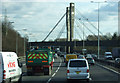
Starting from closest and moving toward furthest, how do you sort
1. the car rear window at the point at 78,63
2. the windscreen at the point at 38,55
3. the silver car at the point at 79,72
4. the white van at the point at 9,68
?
the white van at the point at 9,68 → the silver car at the point at 79,72 → the car rear window at the point at 78,63 → the windscreen at the point at 38,55

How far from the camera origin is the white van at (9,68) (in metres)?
16.5

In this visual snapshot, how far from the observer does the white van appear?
54.0 ft

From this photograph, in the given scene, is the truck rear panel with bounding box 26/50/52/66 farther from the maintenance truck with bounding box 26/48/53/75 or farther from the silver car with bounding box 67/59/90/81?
the silver car with bounding box 67/59/90/81

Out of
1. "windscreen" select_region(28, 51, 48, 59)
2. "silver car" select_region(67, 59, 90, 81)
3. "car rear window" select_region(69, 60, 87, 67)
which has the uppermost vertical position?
"windscreen" select_region(28, 51, 48, 59)

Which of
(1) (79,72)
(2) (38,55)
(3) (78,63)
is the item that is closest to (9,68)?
(1) (79,72)

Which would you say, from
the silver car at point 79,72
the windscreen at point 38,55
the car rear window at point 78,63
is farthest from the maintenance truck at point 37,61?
the silver car at point 79,72

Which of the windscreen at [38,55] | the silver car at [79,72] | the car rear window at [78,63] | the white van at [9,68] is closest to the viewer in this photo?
the white van at [9,68]

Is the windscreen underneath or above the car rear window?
above

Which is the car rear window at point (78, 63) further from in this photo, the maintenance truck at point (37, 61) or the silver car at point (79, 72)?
the maintenance truck at point (37, 61)

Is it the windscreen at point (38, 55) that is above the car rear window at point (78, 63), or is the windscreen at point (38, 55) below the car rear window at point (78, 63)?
above

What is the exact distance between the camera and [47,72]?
27.8m

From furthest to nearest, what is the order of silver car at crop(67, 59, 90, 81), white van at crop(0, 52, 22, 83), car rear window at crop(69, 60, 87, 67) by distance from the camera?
1. car rear window at crop(69, 60, 87, 67)
2. silver car at crop(67, 59, 90, 81)
3. white van at crop(0, 52, 22, 83)

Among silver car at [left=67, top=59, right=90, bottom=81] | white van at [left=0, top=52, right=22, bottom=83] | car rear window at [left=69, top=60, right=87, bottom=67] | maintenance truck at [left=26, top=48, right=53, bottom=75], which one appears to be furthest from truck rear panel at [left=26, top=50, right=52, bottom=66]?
white van at [left=0, top=52, right=22, bottom=83]

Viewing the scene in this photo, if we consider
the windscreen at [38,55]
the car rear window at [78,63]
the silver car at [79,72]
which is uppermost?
the windscreen at [38,55]
